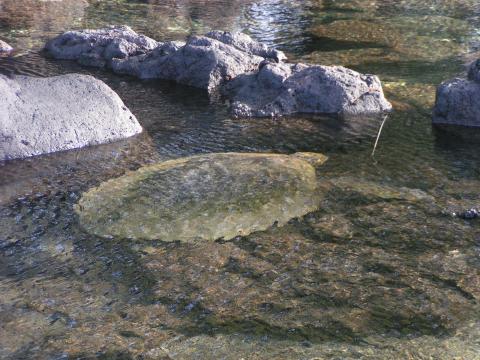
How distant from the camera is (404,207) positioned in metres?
8.38

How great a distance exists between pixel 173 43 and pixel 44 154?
586 centimetres

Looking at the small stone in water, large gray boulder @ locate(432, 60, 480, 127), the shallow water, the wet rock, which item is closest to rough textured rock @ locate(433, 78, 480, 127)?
large gray boulder @ locate(432, 60, 480, 127)

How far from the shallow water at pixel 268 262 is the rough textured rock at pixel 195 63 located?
1.24m

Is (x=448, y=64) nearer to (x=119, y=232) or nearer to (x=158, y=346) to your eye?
(x=119, y=232)

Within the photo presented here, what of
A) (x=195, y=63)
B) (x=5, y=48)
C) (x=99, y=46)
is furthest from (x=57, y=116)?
(x=5, y=48)

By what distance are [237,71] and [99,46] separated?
4073mm

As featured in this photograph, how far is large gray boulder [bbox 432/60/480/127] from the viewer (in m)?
11.8

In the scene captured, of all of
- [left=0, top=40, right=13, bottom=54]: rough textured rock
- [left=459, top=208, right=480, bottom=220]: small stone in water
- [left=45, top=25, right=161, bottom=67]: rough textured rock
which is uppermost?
[left=459, top=208, right=480, bottom=220]: small stone in water

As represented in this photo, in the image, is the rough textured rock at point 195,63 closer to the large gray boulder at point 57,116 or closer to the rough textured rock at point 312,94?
the rough textured rock at point 312,94

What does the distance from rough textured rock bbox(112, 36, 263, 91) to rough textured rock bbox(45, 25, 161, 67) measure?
65 centimetres

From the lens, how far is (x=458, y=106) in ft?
38.9

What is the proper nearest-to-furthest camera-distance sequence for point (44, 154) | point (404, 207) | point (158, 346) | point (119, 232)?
point (158, 346) < point (119, 232) < point (404, 207) < point (44, 154)

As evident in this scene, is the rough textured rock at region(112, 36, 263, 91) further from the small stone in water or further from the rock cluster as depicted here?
the small stone in water

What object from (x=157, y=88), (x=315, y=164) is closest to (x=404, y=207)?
(x=315, y=164)
